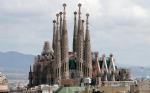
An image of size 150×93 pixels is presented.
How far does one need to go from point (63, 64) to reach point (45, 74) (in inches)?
215

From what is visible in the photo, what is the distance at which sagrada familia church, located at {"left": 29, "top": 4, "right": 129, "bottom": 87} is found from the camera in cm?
16688

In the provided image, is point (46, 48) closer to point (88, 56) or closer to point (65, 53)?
point (65, 53)

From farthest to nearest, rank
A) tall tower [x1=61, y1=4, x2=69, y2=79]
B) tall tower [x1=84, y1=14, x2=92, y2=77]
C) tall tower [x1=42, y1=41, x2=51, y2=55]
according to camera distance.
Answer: tall tower [x1=42, y1=41, x2=51, y2=55] < tall tower [x1=84, y1=14, x2=92, y2=77] < tall tower [x1=61, y1=4, x2=69, y2=79]

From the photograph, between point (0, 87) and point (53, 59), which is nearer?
point (0, 87)

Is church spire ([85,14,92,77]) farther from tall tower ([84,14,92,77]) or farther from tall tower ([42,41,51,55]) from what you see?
tall tower ([42,41,51,55])

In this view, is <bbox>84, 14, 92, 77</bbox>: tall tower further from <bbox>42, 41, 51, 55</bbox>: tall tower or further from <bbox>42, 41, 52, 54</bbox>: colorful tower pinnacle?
<bbox>42, 41, 51, 55</bbox>: tall tower

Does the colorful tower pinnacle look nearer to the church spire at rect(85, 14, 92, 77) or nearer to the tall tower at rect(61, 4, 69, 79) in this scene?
the tall tower at rect(61, 4, 69, 79)

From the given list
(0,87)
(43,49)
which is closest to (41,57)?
(43,49)

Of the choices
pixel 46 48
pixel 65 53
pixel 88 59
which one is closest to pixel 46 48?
pixel 46 48

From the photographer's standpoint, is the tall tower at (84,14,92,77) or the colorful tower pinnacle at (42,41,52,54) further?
the colorful tower pinnacle at (42,41,52,54)

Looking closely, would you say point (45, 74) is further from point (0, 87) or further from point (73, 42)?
point (0, 87)

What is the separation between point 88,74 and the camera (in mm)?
172625

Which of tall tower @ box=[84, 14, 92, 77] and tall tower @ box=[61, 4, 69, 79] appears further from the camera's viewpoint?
tall tower @ box=[84, 14, 92, 77]

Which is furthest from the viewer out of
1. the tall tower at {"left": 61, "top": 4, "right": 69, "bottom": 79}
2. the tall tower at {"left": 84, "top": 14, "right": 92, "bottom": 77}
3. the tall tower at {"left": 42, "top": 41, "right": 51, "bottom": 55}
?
the tall tower at {"left": 42, "top": 41, "right": 51, "bottom": 55}
